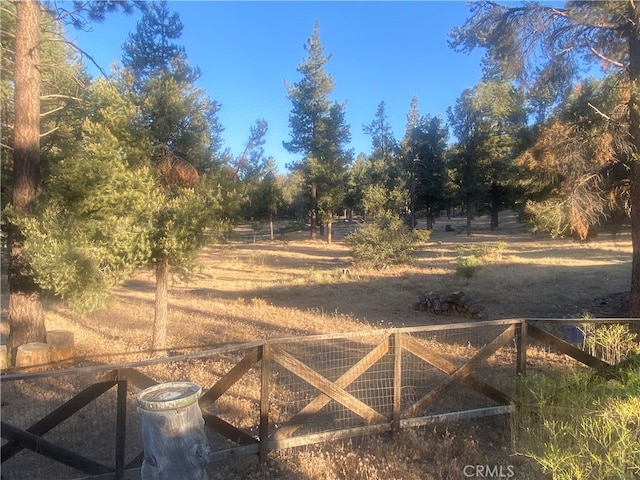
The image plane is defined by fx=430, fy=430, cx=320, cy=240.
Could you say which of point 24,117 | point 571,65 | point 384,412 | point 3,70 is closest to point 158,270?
point 24,117

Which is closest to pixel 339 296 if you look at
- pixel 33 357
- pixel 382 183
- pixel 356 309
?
pixel 356 309

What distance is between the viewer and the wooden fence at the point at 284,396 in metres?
3.60

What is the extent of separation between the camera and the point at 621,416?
276cm

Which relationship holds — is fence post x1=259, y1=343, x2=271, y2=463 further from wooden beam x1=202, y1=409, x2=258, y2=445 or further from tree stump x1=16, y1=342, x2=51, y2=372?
tree stump x1=16, y1=342, x2=51, y2=372

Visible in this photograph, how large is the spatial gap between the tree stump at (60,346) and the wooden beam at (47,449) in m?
5.18

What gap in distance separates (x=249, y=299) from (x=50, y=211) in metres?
8.38

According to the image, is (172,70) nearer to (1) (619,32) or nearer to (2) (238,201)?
(2) (238,201)

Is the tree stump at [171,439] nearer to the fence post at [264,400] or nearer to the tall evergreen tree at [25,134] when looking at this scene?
the fence post at [264,400]

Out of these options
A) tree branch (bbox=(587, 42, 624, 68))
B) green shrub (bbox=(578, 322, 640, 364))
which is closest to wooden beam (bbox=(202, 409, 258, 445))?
green shrub (bbox=(578, 322, 640, 364))

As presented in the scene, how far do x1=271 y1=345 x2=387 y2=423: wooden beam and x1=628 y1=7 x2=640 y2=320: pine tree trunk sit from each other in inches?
224

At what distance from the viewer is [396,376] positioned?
4.41 metres

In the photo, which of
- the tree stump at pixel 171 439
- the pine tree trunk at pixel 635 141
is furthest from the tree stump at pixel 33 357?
the pine tree trunk at pixel 635 141

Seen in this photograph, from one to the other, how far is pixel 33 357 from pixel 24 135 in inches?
158

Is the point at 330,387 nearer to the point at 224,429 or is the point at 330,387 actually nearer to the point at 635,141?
the point at 224,429
